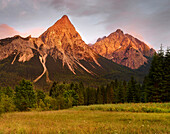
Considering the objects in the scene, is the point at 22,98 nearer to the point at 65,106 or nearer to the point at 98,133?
the point at 65,106

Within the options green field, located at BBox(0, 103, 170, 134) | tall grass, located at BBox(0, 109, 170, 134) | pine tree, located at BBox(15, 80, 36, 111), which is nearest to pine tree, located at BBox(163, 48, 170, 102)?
green field, located at BBox(0, 103, 170, 134)

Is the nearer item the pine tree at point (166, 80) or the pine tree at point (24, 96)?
the pine tree at point (166, 80)

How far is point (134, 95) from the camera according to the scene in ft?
200

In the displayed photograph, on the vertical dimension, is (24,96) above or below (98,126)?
below

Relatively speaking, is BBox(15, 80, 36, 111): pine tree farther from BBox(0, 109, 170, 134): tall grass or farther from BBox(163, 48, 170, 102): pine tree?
BBox(163, 48, 170, 102): pine tree

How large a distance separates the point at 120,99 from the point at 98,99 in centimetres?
2034

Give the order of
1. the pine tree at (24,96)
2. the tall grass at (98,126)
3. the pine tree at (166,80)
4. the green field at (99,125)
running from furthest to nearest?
the pine tree at (24,96) < the pine tree at (166,80) < the green field at (99,125) < the tall grass at (98,126)

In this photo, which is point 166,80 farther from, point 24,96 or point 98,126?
point 24,96

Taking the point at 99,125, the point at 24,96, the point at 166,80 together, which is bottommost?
the point at 24,96

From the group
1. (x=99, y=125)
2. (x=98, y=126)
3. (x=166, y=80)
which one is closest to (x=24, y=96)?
(x=99, y=125)

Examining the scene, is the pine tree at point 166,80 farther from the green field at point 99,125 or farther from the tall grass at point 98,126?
the tall grass at point 98,126

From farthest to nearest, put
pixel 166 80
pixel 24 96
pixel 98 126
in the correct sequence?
pixel 24 96 < pixel 166 80 < pixel 98 126

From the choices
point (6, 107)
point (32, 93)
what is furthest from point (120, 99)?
point (6, 107)

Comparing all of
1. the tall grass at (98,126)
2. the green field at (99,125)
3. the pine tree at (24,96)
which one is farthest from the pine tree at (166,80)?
the pine tree at (24,96)
